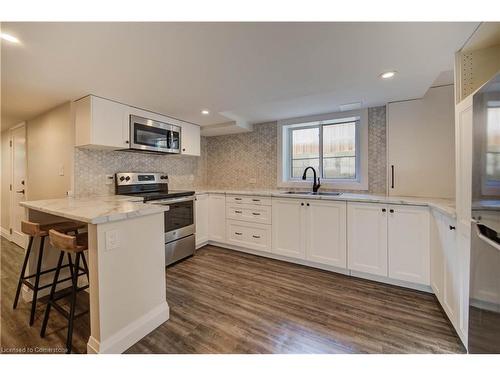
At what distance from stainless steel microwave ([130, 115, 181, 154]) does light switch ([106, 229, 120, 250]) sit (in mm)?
1529

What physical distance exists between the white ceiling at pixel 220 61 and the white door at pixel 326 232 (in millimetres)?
1317

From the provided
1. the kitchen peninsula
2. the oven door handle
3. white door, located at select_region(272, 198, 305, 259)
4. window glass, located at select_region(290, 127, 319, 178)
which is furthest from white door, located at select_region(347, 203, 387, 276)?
the oven door handle

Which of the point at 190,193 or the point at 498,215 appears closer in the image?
the point at 498,215

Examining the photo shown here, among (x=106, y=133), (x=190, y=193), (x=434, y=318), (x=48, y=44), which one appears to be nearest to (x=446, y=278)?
(x=434, y=318)

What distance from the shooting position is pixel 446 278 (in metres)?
1.73

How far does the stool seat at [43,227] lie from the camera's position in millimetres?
1758

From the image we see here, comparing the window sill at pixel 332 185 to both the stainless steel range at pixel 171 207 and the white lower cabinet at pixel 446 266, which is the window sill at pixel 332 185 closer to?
the white lower cabinet at pixel 446 266

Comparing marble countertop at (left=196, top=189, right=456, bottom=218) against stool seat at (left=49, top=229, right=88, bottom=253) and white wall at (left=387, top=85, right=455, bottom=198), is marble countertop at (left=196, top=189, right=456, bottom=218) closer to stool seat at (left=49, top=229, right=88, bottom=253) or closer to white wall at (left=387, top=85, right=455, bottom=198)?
white wall at (left=387, top=85, right=455, bottom=198)

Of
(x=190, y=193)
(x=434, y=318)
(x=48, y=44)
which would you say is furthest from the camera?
(x=190, y=193)

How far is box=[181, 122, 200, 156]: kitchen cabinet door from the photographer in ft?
11.3

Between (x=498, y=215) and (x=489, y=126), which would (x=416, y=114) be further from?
(x=498, y=215)

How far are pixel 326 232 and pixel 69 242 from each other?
2.43 metres

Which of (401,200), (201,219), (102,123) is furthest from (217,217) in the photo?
(401,200)

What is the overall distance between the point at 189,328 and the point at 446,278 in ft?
6.72
